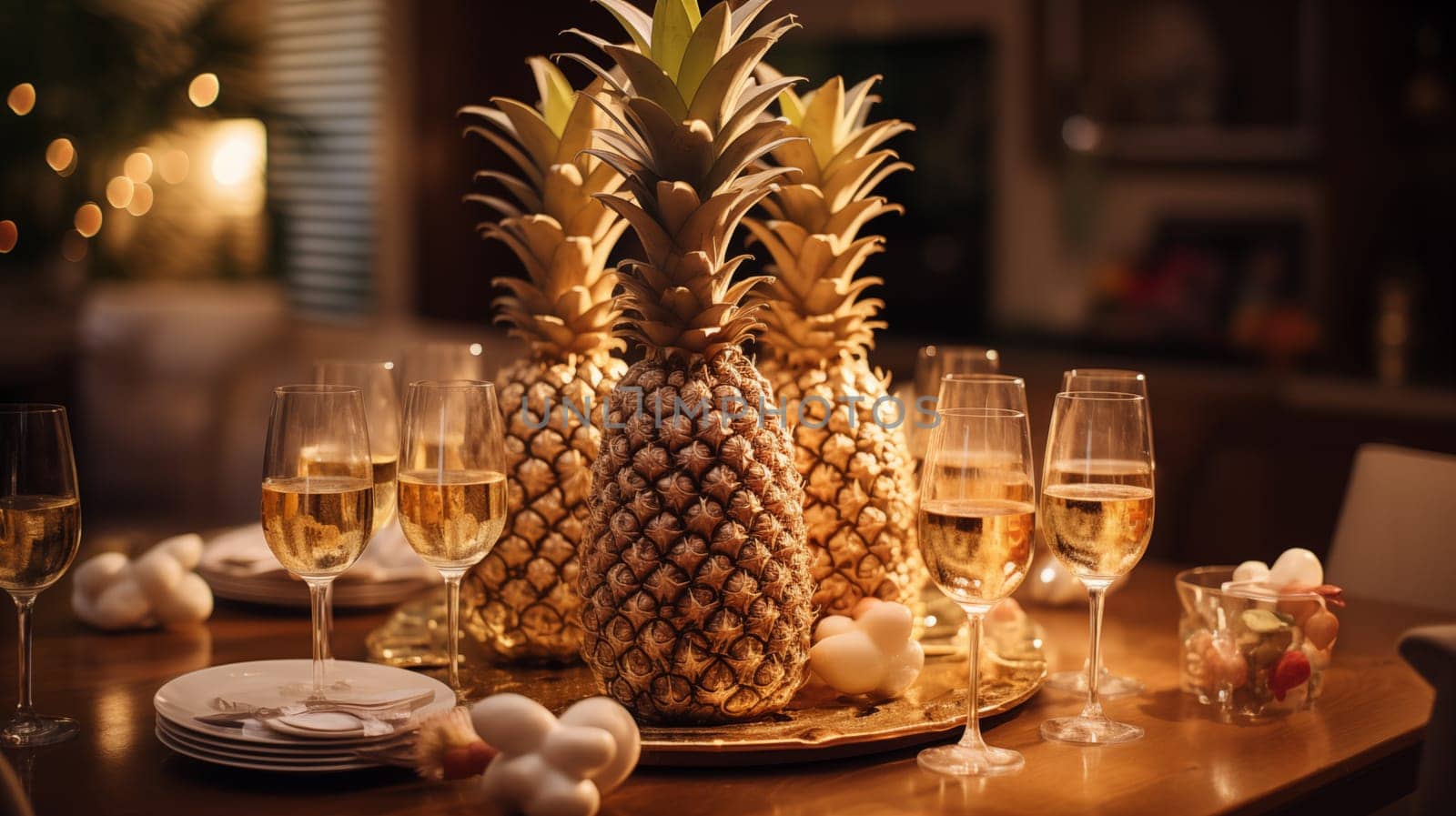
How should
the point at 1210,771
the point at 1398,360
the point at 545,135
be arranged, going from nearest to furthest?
the point at 1210,771, the point at 545,135, the point at 1398,360

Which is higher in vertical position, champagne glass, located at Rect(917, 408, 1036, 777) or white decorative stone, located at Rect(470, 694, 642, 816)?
champagne glass, located at Rect(917, 408, 1036, 777)

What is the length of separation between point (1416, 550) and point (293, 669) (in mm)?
1765

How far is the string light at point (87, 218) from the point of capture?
22.2ft

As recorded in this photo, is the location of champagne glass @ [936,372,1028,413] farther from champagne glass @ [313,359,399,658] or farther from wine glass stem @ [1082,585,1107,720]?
champagne glass @ [313,359,399,658]

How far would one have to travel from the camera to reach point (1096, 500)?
5.13 ft

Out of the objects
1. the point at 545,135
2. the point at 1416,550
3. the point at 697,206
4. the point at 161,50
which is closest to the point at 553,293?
the point at 545,135

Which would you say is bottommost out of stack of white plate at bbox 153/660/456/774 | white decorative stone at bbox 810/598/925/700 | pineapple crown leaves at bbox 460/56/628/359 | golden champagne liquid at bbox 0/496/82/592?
stack of white plate at bbox 153/660/456/774

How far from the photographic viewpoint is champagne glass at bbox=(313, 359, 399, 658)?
1883 mm

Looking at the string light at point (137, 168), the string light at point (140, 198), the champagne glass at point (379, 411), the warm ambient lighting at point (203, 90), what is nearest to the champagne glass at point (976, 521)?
the champagne glass at point (379, 411)

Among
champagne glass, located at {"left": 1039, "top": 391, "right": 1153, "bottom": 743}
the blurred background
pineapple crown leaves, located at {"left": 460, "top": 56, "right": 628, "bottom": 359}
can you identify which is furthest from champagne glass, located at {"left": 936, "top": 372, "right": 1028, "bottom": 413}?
the blurred background

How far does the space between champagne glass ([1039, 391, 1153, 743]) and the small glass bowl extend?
0.50 ft

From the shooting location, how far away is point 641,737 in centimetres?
147

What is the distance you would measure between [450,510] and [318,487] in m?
0.14

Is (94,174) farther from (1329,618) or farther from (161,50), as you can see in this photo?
(1329,618)
